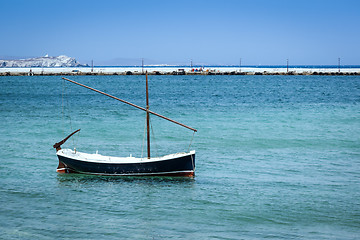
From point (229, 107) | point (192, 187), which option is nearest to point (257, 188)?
point (192, 187)

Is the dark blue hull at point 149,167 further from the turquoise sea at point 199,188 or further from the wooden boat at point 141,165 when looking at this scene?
the turquoise sea at point 199,188

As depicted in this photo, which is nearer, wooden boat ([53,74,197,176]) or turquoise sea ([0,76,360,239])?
turquoise sea ([0,76,360,239])

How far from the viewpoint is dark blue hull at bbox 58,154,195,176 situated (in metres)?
23.5

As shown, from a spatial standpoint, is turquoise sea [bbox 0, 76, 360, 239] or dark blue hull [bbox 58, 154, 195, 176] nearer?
turquoise sea [bbox 0, 76, 360, 239]

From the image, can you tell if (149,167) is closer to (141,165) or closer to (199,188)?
(141,165)

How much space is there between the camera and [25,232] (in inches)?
649

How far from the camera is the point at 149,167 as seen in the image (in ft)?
77.5

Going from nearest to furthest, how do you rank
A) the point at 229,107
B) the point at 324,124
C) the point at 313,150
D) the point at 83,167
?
1. the point at 83,167
2. the point at 313,150
3. the point at 324,124
4. the point at 229,107

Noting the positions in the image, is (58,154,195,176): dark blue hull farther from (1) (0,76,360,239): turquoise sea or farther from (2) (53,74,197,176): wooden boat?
(1) (0,76,360,239): turquoise sea

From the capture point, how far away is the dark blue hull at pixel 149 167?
77.0ft

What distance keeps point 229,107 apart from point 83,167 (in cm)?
3806

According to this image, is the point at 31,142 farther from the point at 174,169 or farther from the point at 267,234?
the point at 267,234

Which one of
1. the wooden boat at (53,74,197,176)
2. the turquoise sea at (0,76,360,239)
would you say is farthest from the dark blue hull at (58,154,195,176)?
the turquoise sea at (0,76,360,239)

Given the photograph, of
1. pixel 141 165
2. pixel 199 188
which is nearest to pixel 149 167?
pixel 141 165
